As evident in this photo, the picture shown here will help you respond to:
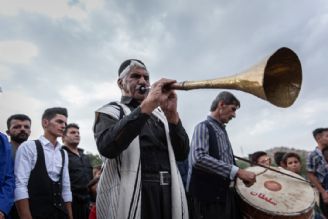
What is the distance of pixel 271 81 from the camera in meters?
2.24

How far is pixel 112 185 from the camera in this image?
2227 millimetres

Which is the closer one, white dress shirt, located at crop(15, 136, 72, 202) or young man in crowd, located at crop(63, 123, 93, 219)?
white dress shirt, located at crop(15, 136, 72, 202)

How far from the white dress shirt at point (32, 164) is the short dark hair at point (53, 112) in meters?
0.37

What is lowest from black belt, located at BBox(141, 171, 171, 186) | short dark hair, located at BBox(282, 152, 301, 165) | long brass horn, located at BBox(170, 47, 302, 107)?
black belt, located at BBox(141, 171, 171, 186)

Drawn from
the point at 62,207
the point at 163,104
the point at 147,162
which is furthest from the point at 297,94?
the point at 62,207

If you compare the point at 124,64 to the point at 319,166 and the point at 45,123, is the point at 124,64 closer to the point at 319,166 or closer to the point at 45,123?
the point at 45,123

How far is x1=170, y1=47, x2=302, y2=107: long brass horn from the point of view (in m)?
2.06

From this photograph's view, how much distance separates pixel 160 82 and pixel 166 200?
2.45 feet

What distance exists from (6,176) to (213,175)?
1.95 m

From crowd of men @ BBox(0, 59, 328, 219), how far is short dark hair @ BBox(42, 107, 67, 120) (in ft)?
0.04

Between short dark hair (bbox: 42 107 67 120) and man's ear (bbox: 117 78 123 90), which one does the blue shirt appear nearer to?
man's ear (bbox: 117 78 123 90)

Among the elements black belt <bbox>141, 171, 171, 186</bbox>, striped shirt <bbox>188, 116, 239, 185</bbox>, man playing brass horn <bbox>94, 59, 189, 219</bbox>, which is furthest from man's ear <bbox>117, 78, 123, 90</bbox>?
striped shirt <bbox>188, 116, 239, 185</bbox>

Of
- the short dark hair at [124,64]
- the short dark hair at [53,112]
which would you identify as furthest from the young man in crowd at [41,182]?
the short dark hair at [124,64]

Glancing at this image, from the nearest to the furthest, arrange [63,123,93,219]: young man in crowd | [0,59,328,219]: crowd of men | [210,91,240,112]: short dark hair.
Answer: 1. [0,59,328,219]: crowd of men
2. [210,91,240,112]: short dark hair
3. [63,123,93,219]: young man in crowd
